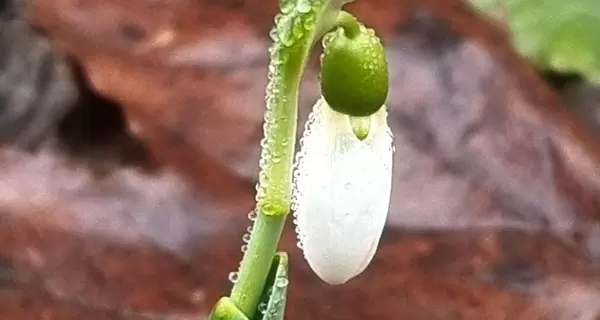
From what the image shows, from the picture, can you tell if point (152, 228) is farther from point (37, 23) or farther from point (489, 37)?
point (489, 37)

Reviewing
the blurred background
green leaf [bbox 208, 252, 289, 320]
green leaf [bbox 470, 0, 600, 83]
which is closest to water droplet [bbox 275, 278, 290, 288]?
green leaf [bbox 208, 252, 289, 320]

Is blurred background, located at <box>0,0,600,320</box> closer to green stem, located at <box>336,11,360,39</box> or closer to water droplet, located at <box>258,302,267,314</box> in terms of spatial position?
water droplet, located at <box>258,302,267,314</box>

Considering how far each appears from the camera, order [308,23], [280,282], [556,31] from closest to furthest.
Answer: [308,23] < [280,282] < [556,31]

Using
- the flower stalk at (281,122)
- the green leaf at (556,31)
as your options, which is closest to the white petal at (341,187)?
the flower stalk at (281,122)

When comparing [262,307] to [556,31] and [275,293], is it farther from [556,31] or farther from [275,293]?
[556,31]

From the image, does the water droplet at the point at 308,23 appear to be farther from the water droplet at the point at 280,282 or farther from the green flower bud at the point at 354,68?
the water droplet at the point at 280,282

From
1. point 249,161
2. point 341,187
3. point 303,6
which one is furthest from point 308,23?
point 249,161

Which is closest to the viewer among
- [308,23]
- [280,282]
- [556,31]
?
[308,23]
